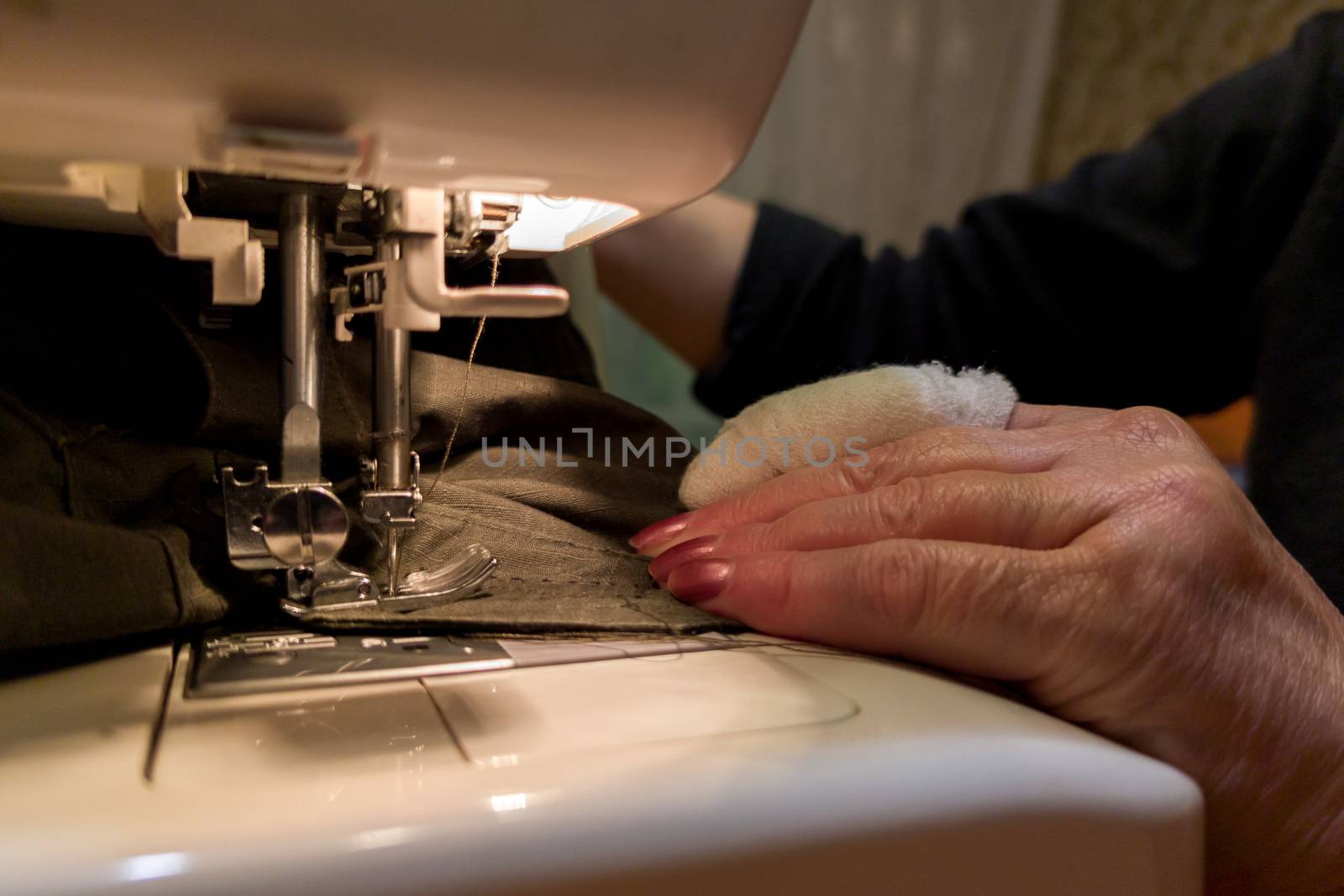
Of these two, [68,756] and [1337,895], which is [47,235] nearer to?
[68,756]

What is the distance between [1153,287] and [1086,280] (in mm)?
57

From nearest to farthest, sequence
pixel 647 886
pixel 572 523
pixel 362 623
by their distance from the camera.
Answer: pixel 647 886
pixel 362 623
pixel 572 523

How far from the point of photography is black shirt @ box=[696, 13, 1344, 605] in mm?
747

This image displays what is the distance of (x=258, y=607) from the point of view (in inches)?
15.8

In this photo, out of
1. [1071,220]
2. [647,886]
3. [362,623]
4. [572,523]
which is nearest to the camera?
[647,886]

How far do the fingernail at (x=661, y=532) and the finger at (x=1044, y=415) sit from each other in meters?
0.16

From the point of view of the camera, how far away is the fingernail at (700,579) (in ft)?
1.31

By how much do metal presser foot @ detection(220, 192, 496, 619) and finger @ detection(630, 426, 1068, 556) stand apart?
4.7 inches

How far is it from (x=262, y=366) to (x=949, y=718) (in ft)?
1.07

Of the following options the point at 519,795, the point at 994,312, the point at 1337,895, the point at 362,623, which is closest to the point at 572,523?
the point at 362,623

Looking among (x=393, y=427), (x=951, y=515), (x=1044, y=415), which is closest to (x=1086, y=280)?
(x=1044, y=415)

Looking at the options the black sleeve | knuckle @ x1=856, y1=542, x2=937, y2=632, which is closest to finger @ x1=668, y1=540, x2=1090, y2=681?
knuckle @ x1=856, y1=542, x2=937, y2=632

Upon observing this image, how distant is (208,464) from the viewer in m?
0.41

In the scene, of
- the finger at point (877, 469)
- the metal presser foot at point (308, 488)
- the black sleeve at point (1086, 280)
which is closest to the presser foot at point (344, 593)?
the metal presser foot at point (308, 488)
